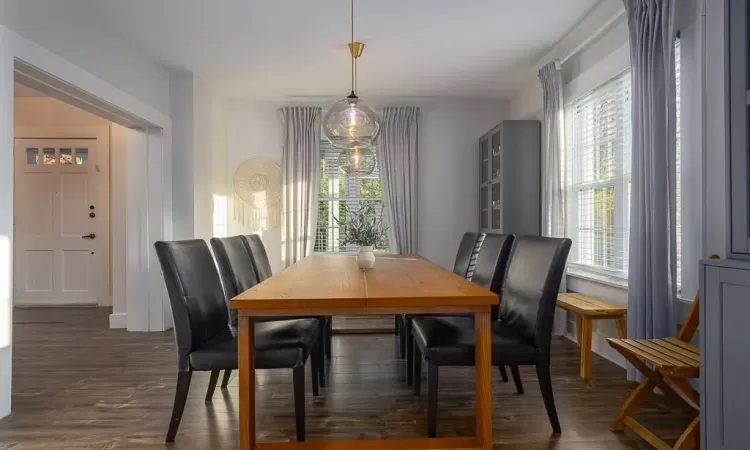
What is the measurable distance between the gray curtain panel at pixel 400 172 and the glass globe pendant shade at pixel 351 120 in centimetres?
251

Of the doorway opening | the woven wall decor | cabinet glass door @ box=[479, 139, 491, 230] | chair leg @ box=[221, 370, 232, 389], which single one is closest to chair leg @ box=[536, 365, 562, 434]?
chair leg @ box=[221, 370, 232, 389]

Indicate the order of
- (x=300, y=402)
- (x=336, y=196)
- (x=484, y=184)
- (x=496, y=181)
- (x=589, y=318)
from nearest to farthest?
(x=300, y=402), (x=589, y=318), (x=496, y=181), (x=484, y=184), (x=336, y=196)

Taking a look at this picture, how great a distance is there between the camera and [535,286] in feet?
6.73

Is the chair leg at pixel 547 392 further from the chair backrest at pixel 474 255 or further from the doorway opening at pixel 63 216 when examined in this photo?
the doorway opening at pixel 63 216

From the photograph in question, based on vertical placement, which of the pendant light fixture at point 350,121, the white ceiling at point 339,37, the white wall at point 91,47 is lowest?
the pendant light fixture at point 350,121

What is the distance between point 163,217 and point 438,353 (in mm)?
3485

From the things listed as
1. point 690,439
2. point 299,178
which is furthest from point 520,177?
point 690,439

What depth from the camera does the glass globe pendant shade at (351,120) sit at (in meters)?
2.91

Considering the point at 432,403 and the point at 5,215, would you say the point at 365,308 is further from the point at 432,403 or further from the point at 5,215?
the point at 5,215

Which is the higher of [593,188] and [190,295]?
[593,188]

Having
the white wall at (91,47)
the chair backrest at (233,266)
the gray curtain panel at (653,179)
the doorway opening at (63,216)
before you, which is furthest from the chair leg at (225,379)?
the doorway opening at (63,216)

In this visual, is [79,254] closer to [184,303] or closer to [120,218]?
[120,218]

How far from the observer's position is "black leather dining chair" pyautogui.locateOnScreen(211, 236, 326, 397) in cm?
249

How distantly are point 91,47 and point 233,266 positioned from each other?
2186 millimetres
